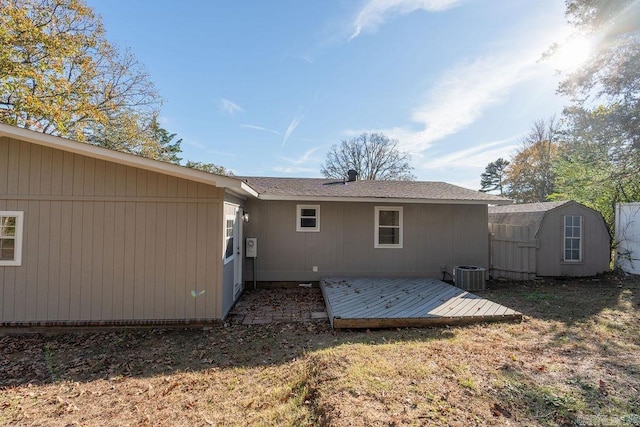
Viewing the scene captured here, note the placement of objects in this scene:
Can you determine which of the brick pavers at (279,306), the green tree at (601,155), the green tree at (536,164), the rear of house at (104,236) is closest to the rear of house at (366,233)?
the brick pavers at (279,306)

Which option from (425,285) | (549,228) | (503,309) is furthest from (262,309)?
(549,228)

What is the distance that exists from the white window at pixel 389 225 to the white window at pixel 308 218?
1743 millimetres

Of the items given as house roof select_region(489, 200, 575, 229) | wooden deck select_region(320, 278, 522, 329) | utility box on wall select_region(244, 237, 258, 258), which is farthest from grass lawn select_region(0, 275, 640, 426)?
house roof select_region(489, 200, 575, 229)

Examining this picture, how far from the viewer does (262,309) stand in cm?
600

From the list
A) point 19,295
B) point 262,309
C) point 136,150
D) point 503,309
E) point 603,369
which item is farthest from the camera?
point 136,150

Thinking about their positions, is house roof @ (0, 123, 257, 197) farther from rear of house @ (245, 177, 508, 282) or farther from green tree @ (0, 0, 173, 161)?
green tree @ (0, 0, 173, 161)

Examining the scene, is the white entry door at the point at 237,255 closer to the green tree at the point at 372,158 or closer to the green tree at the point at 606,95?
the green tree at the point at 606,95

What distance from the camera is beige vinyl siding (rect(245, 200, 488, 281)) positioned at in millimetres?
7891

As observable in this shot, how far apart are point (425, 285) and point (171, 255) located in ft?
19.5

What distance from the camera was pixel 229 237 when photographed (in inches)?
229

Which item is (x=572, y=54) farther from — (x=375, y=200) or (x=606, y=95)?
(x=375, y=200)

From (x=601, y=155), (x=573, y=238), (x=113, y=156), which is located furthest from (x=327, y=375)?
(x=601, y=155)

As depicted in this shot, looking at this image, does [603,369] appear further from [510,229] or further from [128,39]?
[128,39]

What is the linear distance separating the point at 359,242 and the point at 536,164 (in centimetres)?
2640
